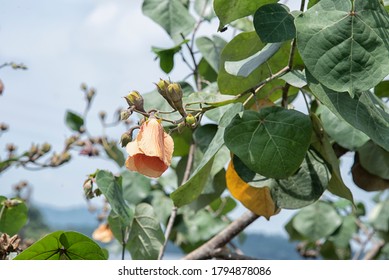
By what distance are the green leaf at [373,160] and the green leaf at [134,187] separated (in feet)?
2.38

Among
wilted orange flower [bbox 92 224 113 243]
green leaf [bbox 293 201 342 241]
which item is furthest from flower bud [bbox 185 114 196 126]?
green leaf [bbox 293 201 342 241]

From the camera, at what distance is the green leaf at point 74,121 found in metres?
1.88

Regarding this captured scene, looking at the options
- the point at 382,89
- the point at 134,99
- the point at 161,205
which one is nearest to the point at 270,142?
the point at 134,99

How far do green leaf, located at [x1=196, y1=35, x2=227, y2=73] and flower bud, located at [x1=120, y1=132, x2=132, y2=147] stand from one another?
540 millimetres

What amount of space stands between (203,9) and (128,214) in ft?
2.05

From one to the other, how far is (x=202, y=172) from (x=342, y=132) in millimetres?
347

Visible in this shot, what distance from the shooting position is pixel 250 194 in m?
1.02

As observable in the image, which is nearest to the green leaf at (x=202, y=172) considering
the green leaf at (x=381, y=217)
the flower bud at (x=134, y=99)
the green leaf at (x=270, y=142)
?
the green leaf at (x=270, y=142)

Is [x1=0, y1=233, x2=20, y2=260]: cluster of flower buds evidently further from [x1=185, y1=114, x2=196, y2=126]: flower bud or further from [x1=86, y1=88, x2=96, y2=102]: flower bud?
[x1=86, y1=88, x2=96, y2=102]: flower bud

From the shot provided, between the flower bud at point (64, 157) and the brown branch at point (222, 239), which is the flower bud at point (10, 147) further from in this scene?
the brown branch at point (222, 239)

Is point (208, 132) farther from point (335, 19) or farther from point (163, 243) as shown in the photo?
point (335, 19)

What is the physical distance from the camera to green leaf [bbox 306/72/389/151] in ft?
2.62

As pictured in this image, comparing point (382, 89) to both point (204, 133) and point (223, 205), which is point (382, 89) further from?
point (223, 205)
